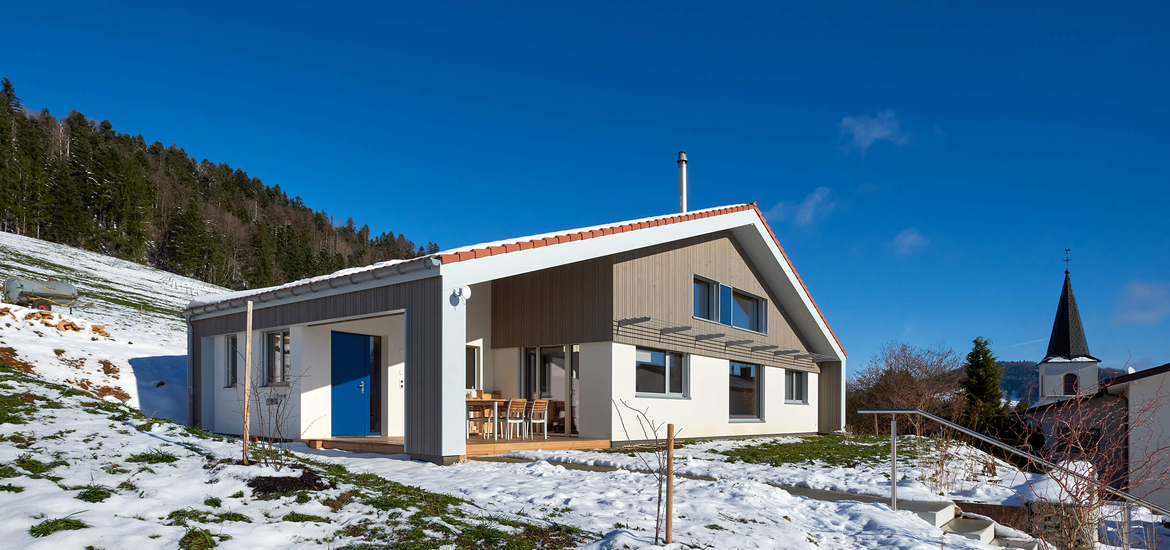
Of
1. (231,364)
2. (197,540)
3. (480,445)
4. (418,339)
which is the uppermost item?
(418,339)

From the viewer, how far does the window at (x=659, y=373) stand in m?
13.8

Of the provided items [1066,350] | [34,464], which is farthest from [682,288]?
[1066,350]

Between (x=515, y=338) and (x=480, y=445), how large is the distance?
445 centimetres

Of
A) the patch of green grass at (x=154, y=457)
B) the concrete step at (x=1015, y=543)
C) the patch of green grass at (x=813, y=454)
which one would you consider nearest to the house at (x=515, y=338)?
the patch of green grass at (x=813, y=454)

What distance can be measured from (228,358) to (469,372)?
4.93 m

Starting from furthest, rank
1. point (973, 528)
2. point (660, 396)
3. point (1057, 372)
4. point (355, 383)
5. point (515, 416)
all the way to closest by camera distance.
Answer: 1. point (1057, 372)
2. point (660, 396)
3. point (515, 416)
4. point (355, 383)
5. point (973, 528)

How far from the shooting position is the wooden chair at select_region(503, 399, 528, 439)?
1237 centimetres

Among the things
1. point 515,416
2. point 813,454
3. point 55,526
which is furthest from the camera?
point 515,416

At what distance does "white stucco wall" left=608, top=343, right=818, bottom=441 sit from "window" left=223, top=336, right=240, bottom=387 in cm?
705

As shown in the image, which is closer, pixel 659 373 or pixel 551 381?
pixel 659 373

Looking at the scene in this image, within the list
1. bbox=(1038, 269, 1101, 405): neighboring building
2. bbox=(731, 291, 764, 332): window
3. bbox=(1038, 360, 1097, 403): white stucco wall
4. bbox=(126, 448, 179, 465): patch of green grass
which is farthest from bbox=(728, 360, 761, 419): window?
bbox=(1038, 269, 1101, 405): neighboring building

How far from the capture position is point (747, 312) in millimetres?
18250

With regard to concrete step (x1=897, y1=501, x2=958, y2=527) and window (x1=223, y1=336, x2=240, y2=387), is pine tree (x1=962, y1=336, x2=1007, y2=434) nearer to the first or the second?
concrete step (x1=897, y1=501, x2=958, y2=527)

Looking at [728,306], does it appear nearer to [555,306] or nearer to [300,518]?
[555,306]
